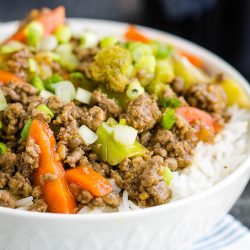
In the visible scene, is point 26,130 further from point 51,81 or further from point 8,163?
point 51,81

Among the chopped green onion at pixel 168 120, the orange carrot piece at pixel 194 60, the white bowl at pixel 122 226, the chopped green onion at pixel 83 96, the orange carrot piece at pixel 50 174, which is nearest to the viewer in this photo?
the white bowl at pixel 122 226

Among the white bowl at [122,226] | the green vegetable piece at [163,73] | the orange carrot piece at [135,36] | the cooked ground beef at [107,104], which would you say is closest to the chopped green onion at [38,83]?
the cooked ground beef at [107,104]

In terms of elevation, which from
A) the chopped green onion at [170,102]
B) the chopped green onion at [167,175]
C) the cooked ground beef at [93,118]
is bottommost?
the chopped green onion at [167,175]

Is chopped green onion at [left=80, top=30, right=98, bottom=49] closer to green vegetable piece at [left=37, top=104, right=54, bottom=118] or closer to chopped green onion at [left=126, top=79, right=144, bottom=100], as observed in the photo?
chopped green onion at [left=126, top=79, right=144, bottom=100]

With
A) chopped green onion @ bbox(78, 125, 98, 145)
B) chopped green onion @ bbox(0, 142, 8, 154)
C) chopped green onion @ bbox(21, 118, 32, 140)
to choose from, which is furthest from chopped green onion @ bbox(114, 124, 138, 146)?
chopped green onion @ bbox(0, 142, 8, 154)

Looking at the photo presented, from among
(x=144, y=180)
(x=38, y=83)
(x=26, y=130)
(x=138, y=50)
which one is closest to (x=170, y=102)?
(x=138, y=50)

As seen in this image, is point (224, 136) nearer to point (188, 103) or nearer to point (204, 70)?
point (188, 103)

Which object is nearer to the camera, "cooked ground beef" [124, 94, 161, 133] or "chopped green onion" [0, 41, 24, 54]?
"cooked ground beef" [124, 94, 161, 133]

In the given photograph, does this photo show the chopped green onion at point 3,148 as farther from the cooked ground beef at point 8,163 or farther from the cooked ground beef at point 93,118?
the cooked ground beef at point 93,118
